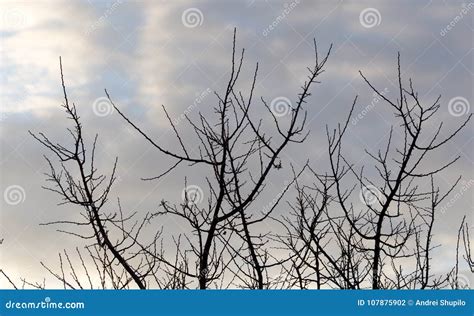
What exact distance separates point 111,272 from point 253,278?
124 cm

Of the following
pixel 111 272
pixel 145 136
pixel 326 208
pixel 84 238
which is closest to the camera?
pixel 145 136

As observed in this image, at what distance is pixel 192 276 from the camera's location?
5.11 m

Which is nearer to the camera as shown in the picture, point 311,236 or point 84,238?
point 84,238

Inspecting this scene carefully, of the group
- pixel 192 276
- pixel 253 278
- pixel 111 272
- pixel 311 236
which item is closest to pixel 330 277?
pixel 311 236

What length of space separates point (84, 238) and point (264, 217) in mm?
1382

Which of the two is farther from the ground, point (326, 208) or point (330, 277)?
point (326, 208)

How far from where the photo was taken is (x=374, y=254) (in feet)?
19.9

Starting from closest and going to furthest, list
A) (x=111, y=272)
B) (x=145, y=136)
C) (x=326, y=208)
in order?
(x=145, y=136) → (x=111, y=272) → (x=326, y=208)

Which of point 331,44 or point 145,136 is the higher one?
A: point 331,44

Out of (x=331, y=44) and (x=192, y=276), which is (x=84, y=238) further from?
(x=331, y=44)

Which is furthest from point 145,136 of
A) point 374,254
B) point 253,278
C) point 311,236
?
point 374,254

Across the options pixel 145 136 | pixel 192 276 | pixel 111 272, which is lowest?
pixel 192 276

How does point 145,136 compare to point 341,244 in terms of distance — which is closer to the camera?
point 145,136

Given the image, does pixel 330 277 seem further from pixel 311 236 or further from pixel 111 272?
pixel 111 272
